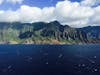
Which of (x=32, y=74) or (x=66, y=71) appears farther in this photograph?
(x=66, y=71)

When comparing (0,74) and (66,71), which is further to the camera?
(66,71)

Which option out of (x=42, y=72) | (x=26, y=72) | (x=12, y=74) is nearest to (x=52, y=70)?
(x=42, y=72)

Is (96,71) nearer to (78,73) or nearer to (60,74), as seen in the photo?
(78,73)

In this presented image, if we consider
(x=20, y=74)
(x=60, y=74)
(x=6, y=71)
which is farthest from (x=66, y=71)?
(x=6, y=71)

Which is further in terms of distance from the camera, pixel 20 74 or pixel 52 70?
pixel 52 70

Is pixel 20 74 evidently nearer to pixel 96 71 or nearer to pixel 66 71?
pixel 66 71

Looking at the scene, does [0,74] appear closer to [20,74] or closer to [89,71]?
[20,74]

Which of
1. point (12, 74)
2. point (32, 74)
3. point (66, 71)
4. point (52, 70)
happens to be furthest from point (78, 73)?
point (12, 74)
